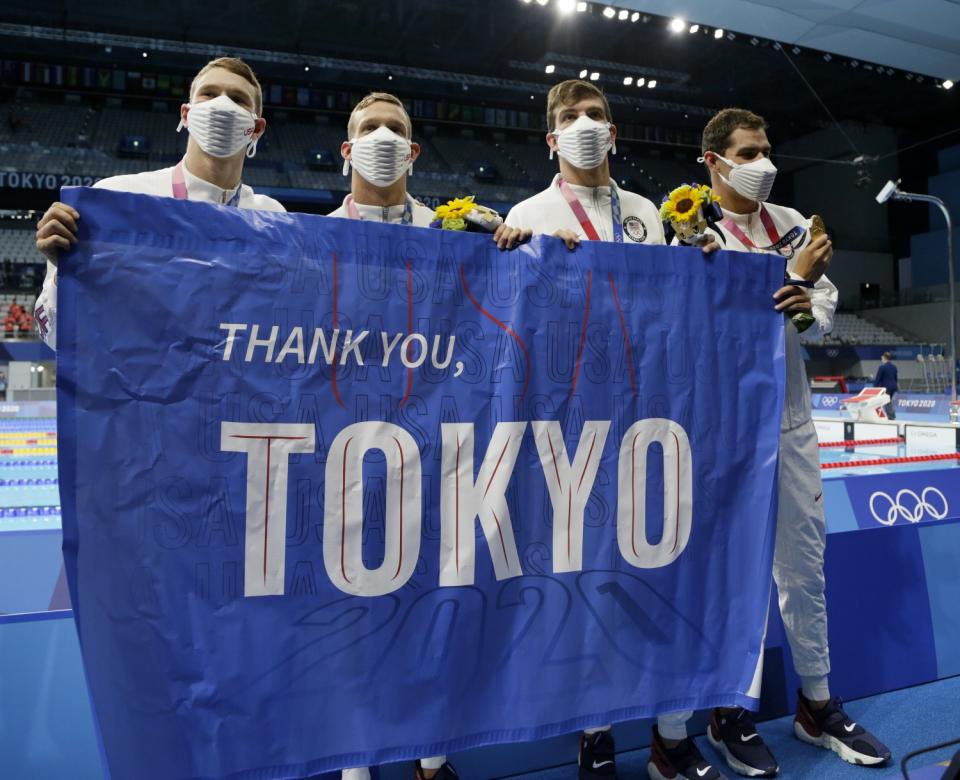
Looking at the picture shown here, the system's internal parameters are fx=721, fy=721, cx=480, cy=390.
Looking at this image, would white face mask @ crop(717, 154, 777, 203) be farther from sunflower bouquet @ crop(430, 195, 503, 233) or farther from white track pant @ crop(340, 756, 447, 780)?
white track pant @ crop(340, 756, 447, 780)

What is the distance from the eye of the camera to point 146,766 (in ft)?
5.07

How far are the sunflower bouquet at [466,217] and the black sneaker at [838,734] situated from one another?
6.19ft

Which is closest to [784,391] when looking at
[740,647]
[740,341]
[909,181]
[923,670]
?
[740,341]

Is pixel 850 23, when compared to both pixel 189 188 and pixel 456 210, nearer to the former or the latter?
pixel 456 210

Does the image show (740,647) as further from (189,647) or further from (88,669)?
(88,669)

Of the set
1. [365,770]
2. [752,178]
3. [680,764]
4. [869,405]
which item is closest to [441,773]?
[365,770]

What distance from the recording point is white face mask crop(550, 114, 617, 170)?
7.86 ft

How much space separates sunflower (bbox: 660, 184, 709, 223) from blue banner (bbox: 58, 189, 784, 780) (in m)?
0.15

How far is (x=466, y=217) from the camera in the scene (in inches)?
79.1

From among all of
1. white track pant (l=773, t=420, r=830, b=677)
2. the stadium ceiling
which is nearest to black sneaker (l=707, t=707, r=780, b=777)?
white track pant (l=773, t=420, r=830, b=677)

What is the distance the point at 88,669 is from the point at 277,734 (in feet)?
1.43

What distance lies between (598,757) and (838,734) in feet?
2.70

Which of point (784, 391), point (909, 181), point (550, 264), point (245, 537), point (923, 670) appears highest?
point (909, 181)

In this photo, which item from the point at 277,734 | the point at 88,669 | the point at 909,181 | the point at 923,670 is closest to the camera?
the point at 88,669
